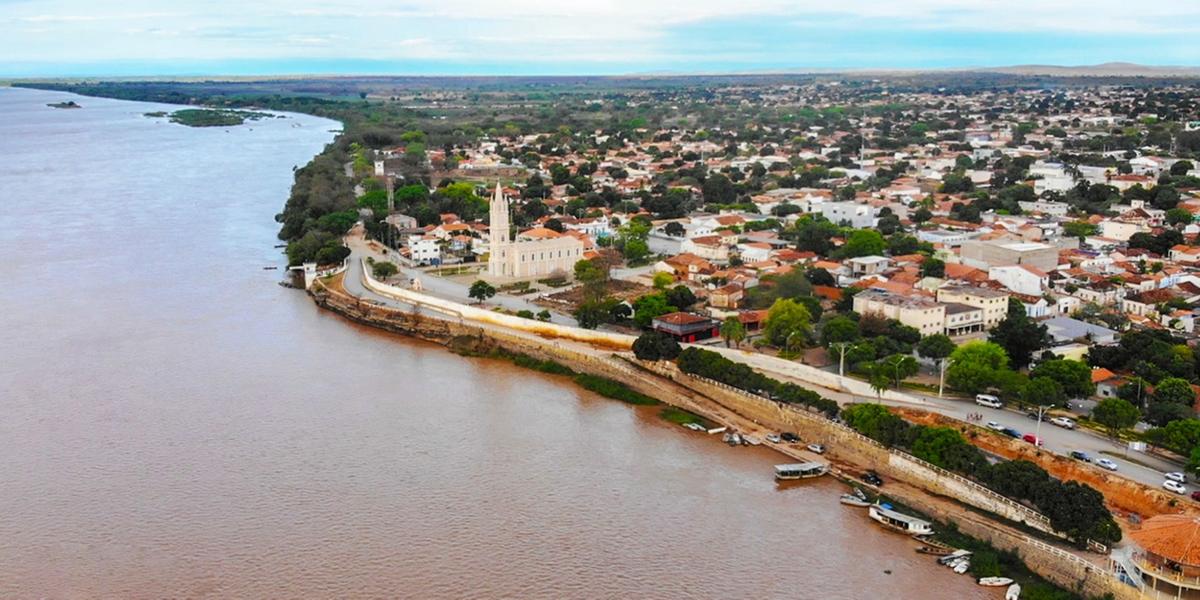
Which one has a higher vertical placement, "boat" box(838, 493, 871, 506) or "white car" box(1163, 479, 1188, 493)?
"white car" box(1163, 479, 1188, 493)

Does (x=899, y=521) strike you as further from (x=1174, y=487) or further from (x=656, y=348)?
(x=656, y=348)

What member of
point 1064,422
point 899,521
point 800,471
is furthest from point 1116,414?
point 800,471

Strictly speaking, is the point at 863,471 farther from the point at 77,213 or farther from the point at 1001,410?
the point at 77,213

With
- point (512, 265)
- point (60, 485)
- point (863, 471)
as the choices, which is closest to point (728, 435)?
point (863, 471)

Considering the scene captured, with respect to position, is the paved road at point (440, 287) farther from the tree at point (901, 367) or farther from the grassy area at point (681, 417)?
the tree at point (901, 367)

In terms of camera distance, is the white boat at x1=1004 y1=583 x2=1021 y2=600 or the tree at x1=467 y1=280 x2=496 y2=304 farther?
the tree at x1=467 y1=280 x2=496 y2=304

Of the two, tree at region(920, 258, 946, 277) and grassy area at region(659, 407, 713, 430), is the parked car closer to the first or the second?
grassy area at region(659, 407, 713, 430)

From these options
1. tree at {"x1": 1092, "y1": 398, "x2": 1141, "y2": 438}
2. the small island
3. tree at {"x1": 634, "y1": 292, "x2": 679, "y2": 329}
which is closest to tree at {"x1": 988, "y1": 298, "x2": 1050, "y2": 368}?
tree at {"x1": 1092, "y1": 398, "x2": 1141, "y2": 438}
